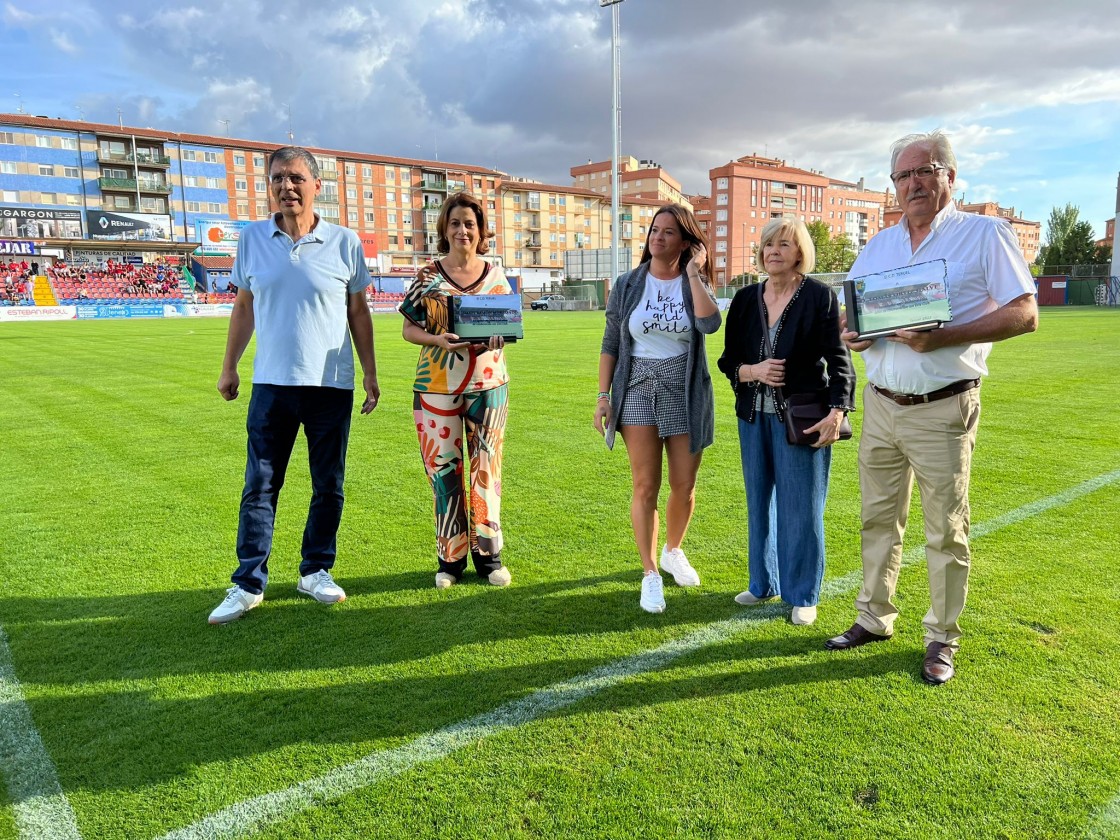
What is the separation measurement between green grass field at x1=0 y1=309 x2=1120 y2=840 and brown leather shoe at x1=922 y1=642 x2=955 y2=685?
2.2 inches

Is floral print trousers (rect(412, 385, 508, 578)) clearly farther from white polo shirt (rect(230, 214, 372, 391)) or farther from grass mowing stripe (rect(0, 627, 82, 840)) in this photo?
grass mowing stripe (rect(0, 627, 82, 840))

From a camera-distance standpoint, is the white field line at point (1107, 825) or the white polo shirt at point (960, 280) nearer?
the white field line at point (1107, 825)

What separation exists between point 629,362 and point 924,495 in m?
1.47

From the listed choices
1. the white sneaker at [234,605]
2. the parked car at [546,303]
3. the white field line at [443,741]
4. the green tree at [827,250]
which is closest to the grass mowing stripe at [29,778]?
the white field line at [443,741]

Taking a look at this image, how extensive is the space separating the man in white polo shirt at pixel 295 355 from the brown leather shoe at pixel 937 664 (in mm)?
2671

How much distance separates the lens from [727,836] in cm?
206

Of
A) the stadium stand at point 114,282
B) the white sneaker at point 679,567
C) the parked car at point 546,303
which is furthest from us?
the parked car at point 546,303

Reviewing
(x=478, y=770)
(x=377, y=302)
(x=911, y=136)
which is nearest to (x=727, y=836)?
(x=478, y=770)

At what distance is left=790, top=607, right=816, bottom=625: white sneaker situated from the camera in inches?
134

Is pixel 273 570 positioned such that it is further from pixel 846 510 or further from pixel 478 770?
pixel 846 510

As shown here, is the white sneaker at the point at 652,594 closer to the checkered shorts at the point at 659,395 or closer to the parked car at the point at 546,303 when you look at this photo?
the checkered shorts at the point at 659,395

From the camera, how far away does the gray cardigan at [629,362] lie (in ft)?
11.9

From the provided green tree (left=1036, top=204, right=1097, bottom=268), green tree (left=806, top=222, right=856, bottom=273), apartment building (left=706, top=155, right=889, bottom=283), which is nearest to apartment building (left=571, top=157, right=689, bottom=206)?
apartment building (left=706, top=155, right=889, bottom=283)

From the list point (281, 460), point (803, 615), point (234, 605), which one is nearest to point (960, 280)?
point (803, 615)
